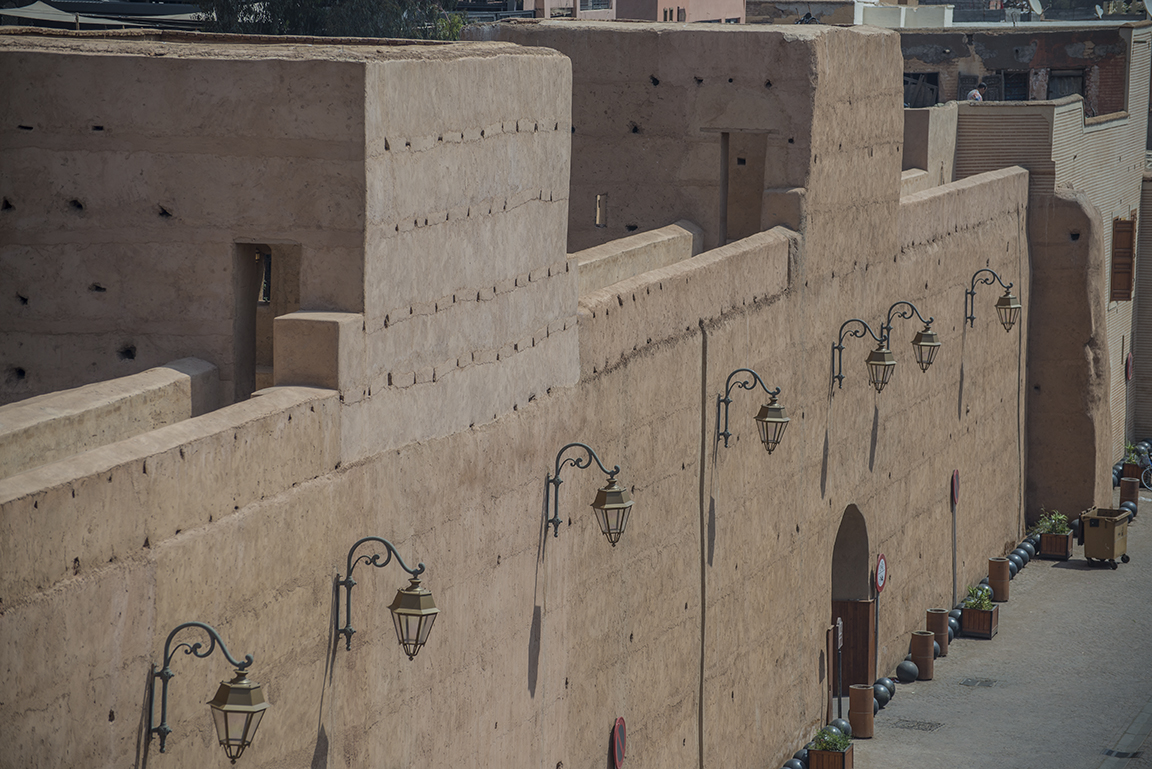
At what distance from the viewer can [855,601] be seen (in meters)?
17.9

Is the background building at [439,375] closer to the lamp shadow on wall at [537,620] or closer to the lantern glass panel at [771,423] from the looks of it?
the lamp shadow on wall at [537,620]

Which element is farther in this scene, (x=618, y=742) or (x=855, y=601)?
(x=855, y=601)

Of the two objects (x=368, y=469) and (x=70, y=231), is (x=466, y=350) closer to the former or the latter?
(x=368, y=469)

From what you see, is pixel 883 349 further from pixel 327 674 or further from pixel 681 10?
pixel 681 10

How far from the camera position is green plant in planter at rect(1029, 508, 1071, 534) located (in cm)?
2348

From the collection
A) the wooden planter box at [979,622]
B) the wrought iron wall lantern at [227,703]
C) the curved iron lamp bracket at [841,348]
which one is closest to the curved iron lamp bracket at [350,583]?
the wrought iron wall lantern at [227,703]

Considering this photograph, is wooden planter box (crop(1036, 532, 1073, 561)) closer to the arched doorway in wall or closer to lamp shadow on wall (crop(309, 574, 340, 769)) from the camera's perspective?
the arched doorway in wall

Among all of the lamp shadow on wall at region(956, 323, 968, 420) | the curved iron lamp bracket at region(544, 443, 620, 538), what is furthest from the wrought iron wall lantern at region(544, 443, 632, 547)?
the lamp shadow on wall at region(956, 323, 968, 420)

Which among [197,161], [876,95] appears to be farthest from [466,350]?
[876,95]

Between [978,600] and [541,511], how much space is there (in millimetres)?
10209

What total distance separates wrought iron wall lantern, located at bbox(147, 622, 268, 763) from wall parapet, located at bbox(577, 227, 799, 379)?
4757 millimetres

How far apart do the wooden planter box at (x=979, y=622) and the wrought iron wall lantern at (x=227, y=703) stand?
45.0 feet

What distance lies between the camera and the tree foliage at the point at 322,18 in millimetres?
30828

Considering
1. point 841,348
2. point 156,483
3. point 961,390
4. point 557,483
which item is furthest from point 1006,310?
point 156,483
